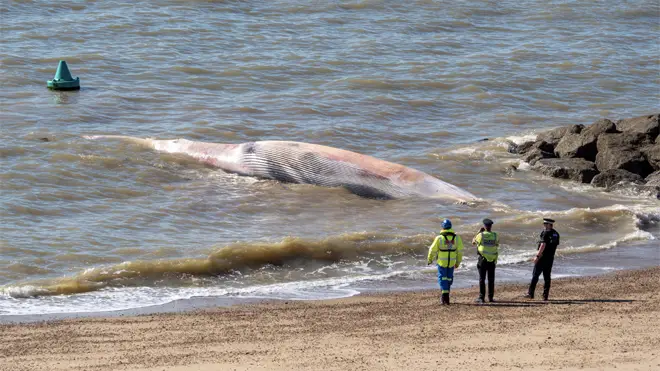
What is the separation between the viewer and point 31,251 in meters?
18.0

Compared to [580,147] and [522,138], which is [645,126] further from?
[522,138]

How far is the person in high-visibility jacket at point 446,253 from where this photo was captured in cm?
1562

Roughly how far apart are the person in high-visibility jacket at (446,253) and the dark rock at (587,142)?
10547 mm

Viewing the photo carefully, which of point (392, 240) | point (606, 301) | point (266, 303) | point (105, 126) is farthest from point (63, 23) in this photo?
point (606, 301)

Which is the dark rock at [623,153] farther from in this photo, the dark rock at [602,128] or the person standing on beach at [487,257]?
the person standing on beach at [487,257]

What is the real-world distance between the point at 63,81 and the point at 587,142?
15.4 meters

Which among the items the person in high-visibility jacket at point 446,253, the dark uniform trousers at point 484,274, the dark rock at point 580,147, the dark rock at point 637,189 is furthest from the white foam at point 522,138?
the person in high-visibility jacket at point 446,253

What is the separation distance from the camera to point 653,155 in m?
Answer: 24.4

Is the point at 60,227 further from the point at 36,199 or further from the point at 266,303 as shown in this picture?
the point at 266,303

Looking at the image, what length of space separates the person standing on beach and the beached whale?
6.10 meters

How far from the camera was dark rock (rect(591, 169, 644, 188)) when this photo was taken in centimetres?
2394

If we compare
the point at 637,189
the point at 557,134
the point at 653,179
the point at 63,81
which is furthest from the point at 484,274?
the point at 63,81

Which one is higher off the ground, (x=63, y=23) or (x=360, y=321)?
(x=63, y=23)

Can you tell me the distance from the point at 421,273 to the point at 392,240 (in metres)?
1.66
